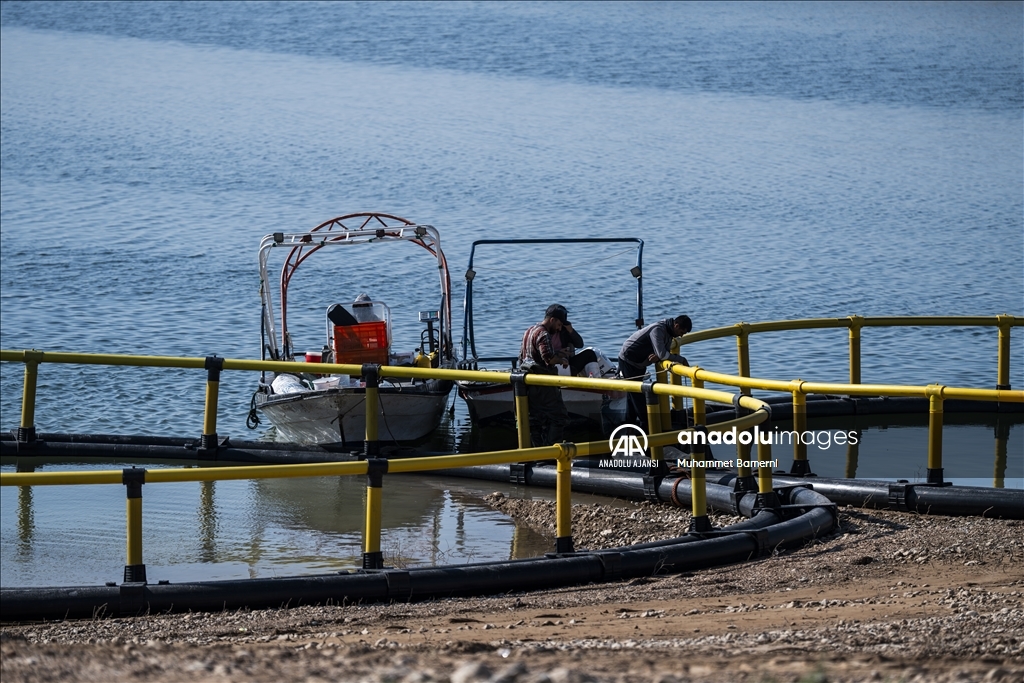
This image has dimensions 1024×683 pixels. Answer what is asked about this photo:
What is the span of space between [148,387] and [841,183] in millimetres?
28645

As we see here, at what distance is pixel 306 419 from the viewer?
13.9m

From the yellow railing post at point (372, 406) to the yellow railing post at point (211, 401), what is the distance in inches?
50.6

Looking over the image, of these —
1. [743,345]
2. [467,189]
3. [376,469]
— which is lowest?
[376,469]

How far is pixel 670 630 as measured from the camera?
662 cm

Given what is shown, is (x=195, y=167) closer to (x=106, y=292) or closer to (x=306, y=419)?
(x=106, y=292)

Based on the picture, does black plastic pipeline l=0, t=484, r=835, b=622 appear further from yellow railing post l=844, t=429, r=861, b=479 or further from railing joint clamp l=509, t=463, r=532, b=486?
yellow railing post l=844, t=429, r=861, b=479

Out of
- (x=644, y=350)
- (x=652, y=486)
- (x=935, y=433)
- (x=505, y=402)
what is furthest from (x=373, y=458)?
(x=505, y=402)

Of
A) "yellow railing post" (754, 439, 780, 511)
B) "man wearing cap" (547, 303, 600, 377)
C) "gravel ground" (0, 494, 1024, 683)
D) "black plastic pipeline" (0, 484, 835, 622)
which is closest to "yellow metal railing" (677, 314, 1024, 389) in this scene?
"man wearing cap" (547, 303, 600, 377)

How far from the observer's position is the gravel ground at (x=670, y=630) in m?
5.13

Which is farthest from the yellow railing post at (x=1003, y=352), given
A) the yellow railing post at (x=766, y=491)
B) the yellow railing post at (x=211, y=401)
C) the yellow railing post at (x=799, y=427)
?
the yellow railing post at (x=211, y=401)

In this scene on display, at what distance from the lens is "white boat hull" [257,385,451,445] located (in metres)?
13.6

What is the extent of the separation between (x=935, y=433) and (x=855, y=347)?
4803mm

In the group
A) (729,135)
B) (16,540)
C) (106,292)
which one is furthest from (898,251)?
(16,540)

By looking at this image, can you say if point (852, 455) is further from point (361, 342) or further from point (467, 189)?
point (467, 189)
